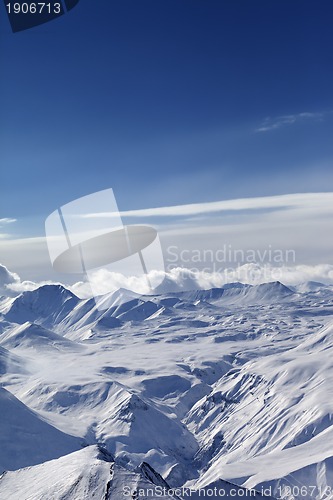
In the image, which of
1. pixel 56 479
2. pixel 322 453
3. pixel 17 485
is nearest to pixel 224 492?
pixel 56 479

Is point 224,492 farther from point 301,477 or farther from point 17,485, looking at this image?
point 301,477

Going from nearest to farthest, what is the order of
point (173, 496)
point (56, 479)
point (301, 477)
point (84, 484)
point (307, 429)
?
point (173, 496)
point (84, 484)
point (56, 479)
point (301, 477)
point (307, 429)

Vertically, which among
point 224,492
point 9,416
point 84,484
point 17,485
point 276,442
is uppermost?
point 84,484

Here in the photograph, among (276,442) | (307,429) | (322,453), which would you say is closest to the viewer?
(322,453)

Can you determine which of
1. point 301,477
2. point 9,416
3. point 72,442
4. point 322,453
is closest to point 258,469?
point 301,477

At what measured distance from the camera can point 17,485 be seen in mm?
47312

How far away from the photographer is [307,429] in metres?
181

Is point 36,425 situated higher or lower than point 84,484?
lower

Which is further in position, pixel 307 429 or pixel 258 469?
pixel 307 429

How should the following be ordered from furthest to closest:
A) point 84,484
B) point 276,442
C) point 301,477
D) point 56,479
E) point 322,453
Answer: point 276,442 → point 322,453 → point 301,477 → point 56,479 → point 84,484

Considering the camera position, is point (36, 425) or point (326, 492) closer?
point (326, 492)

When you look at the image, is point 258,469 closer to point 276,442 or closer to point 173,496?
point 276,442

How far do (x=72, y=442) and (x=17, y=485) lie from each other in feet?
504

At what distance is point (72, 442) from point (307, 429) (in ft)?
297
